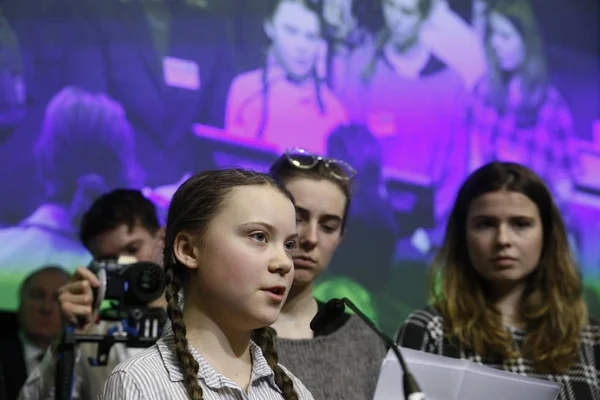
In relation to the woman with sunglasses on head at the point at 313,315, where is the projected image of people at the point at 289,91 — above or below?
above

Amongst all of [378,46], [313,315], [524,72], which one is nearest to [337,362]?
[313,315]

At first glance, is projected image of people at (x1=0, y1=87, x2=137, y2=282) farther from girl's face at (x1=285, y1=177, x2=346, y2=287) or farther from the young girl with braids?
the young girl with braids

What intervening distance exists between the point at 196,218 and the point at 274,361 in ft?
1.08

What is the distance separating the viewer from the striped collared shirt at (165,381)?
1479 millimetres

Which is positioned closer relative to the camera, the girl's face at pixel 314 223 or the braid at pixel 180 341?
the braid at pixel 180 341

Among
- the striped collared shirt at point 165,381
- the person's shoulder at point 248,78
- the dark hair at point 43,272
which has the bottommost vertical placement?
the dark hair at point 43,272

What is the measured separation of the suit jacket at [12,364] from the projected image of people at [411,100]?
1.75 m

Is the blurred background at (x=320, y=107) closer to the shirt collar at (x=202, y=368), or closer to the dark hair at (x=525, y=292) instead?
the dark hair at (x=525, y=292)

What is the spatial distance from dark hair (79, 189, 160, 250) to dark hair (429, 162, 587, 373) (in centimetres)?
88

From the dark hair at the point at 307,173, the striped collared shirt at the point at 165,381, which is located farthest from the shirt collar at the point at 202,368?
the dark hair at the point at 307,173

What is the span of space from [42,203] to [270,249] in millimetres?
2074

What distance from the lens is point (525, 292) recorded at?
8.19ft

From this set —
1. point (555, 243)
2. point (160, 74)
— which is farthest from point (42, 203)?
point (555, 243)

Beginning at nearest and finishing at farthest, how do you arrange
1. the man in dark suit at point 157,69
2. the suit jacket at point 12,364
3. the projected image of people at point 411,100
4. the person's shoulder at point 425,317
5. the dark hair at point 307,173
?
the dark hair at point 307,173 < the person's shoulder at point 425,317 < the suit jacket at point 12,364 < the man in dark suit at point 157,69 < the projected image of people at point 411,100
